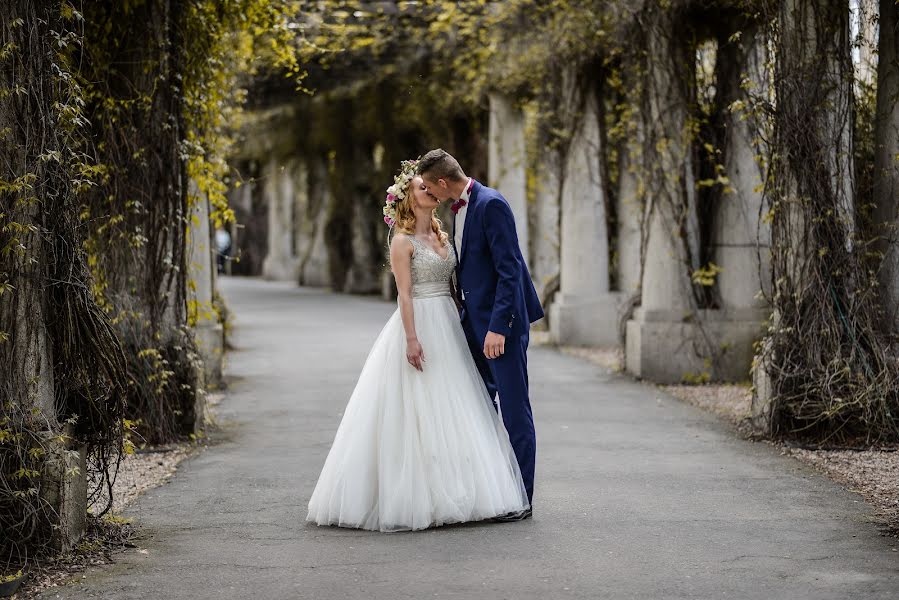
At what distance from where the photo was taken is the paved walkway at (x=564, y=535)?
16.3 ft

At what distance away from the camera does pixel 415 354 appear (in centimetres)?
621

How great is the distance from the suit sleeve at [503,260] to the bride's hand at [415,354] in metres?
0.39

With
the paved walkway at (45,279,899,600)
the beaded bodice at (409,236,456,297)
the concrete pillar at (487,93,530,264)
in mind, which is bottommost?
the paved walkway at (45,279,899,600)

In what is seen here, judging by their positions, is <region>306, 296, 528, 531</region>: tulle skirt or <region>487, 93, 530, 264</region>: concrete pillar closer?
<region>306, 296, 528, 531</region>: tulle skirt

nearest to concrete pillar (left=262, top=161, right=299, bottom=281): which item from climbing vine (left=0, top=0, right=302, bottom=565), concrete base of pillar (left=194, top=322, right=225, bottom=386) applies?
climbing vine (left=0, top=0, right=302, bottom=565)

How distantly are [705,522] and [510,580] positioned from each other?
1568 millimetres

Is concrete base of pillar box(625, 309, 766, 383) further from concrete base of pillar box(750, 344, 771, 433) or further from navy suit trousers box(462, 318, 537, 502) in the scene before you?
navy suit trousers box(462, 318, 537, 502)

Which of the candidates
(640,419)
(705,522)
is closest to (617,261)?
(640,419)

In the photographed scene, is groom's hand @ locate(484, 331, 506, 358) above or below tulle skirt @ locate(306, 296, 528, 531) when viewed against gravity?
above

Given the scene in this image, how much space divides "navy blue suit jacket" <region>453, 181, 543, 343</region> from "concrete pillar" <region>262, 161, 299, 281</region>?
3598 cm

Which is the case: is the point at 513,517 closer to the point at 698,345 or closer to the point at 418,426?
the point at 418,426

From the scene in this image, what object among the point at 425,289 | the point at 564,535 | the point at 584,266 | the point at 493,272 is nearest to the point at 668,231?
the point at 584,266

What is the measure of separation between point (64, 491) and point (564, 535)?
93.7 inches

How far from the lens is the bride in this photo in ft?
19.9
